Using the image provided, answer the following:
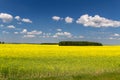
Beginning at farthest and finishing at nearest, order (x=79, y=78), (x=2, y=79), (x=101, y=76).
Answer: (x=101, y=76) < (x=79, y=78) < (x=2, y=79)

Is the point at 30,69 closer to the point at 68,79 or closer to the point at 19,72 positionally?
the point at 19,72

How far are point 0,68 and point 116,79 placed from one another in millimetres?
6537

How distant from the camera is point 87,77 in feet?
39.2

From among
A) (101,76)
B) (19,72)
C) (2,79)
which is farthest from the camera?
(19,72)

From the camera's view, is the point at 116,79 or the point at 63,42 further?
the point at 63,42

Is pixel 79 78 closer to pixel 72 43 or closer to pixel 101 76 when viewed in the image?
pixel 101 76

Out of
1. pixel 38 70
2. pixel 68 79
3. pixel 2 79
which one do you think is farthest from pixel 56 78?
pixel 38 70

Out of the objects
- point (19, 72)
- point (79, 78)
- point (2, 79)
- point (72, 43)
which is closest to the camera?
point (2, 79)

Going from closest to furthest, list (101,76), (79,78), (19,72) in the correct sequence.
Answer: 1. (79,78)
2. (101,76)
3. (19,72)

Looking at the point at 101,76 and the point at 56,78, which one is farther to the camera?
the point at 101,76

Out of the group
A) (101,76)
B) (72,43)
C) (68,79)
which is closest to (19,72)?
(68,79)

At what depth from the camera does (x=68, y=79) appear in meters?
11.3

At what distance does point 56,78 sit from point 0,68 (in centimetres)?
424

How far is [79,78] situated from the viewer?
11664 millimetres
